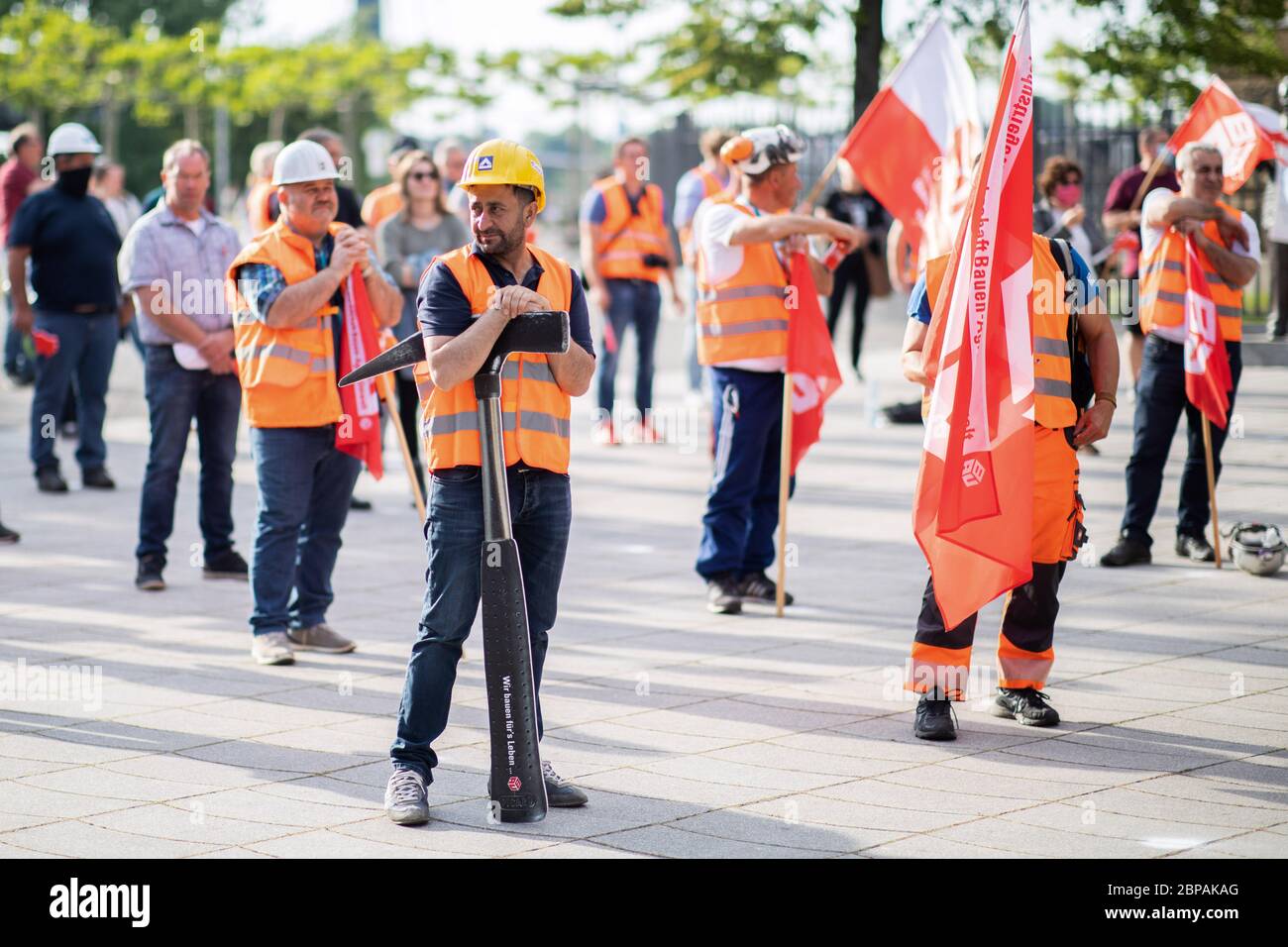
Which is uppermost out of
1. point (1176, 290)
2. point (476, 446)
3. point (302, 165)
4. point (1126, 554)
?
point (302, 165)

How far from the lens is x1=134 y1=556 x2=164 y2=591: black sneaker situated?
9.19 m

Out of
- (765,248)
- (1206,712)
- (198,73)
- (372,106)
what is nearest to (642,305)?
(765,248)

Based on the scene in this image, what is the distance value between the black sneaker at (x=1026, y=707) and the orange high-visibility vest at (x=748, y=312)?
2.62 metres

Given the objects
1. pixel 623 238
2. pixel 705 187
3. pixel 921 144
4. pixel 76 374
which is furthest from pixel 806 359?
pixel 76 374

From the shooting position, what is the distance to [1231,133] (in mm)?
10188

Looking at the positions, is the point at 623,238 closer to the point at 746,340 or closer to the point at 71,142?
the point at 71,142

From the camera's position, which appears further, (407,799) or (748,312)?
(748,312)

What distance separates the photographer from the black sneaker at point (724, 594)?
8633 millimetres

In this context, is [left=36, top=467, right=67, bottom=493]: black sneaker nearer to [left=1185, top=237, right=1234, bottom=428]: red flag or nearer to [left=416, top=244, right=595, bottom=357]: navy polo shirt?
[left=1185, top=237, right=1234, bottom=428]: red flag

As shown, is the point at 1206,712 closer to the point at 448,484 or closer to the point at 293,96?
the point at 448,484

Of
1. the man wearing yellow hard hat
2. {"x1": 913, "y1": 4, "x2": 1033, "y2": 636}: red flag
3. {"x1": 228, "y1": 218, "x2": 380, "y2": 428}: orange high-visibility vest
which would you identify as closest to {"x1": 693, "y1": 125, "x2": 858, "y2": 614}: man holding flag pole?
{"x1": 228, "y1": 218, "x2": 380, "y2": 428}: orange high-visibility vest

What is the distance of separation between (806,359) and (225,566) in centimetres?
323

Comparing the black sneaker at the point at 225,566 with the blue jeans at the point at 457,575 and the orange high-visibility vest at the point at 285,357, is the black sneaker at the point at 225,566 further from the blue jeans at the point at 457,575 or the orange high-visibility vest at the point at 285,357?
the blue jeans at the point at 457,575
